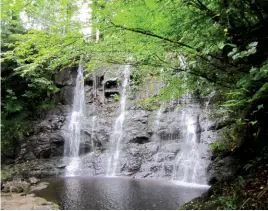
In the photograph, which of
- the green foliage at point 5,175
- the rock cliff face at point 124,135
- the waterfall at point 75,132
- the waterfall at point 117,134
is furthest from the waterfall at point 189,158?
the green foliage at point 5,175

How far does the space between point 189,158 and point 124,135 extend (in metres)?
3.98

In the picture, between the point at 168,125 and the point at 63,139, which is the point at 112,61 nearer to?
the point at 168,125

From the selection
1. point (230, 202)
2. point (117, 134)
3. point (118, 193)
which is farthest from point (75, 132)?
point (230, 202)

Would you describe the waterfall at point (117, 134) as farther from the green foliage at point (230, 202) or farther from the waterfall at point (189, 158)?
the green foliage at point (230, 202)

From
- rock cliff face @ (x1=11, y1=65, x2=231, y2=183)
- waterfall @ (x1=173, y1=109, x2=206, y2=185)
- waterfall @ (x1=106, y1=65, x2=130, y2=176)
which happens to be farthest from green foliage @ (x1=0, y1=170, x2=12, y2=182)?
waterfall @ (x1=173, y1=109, x2=206, y2=185)

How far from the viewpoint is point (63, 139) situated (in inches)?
618

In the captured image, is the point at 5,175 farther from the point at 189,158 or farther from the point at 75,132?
the point at 189,158

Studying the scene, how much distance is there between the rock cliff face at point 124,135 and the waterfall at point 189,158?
0.39 feet

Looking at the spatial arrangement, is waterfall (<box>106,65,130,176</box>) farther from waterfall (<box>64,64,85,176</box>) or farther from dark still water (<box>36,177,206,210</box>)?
waterfall (<box>64,64,85,176</box>)

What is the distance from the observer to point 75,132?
1591 cm

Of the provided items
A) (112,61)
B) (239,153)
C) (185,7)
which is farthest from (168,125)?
(185,7)

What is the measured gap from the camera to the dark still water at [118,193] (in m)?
7.98

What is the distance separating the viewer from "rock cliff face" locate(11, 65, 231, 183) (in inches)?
503

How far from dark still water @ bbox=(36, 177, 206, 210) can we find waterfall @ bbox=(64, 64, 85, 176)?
7.46ft
